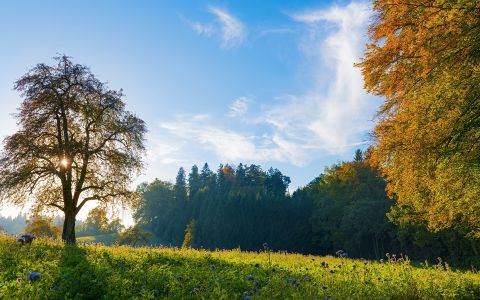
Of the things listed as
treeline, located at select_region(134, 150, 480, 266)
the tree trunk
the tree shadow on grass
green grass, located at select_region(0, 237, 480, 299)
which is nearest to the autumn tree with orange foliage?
green grass, located at select_region(0, 237, 480, 299)

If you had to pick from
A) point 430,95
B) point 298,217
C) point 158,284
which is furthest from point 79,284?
point 298,217

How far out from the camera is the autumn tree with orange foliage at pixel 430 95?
345 inches

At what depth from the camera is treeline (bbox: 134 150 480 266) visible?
47.2 meters

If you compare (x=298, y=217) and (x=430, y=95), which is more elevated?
(x=298, y=217)

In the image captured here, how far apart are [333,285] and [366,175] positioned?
52.5 metres

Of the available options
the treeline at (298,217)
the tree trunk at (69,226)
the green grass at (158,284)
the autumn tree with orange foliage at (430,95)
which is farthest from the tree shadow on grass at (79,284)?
the treeline at (298,217)

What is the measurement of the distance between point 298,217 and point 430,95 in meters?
63.5

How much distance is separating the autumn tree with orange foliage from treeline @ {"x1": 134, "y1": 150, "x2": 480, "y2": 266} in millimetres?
26145

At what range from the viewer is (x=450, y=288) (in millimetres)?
9477

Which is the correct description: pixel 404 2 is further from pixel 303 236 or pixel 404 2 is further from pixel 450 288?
pixel 303 236

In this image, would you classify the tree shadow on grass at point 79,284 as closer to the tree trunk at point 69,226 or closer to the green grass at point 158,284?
the green grass at point 158,284

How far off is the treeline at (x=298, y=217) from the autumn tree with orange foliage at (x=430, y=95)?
26.1 m

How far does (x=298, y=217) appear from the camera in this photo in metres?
71.0

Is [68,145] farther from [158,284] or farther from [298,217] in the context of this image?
[298,217]
